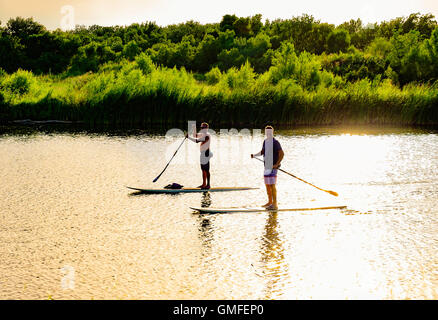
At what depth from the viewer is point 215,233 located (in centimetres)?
1303

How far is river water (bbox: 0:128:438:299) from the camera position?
384 inches

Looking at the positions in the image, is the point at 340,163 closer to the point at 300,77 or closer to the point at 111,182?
the point at 111,182

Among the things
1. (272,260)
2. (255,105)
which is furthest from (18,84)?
(272,260)

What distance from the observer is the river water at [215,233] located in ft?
Result: 32.0

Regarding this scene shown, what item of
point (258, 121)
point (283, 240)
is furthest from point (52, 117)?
point (283, 240)

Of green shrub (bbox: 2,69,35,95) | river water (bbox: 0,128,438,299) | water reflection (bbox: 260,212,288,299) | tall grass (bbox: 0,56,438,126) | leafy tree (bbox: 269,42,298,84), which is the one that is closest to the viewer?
water reflection (bbox: 260,212,288,299)

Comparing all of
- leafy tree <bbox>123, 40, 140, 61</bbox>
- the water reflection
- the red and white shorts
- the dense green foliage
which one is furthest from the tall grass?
leafy tree <bbox>123, 40, 140, 61</bbox>

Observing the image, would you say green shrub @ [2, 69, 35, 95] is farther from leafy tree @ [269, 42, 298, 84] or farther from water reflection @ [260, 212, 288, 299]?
water reflection @ [260, 212, 288, 299]

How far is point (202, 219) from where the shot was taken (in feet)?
47.3

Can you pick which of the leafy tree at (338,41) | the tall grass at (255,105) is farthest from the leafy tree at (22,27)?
the tall grass at (255,105)

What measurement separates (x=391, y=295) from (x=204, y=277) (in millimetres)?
3331

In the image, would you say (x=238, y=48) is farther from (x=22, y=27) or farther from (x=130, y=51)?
(x=22, y=27)

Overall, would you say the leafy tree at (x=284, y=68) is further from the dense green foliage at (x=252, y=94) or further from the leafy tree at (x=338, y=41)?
the leafy tree at (x=338, y=41)

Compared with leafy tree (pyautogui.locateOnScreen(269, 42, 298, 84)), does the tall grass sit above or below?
below
